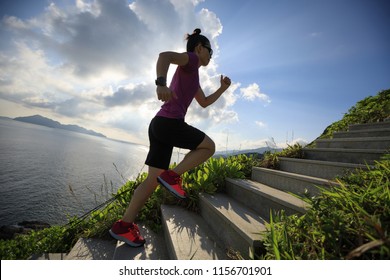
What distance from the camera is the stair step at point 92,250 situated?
2.36m

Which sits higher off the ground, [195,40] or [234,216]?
[195,40]

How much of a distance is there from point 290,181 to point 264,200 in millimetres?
753

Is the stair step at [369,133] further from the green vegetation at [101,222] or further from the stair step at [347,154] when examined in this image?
the green vegetation at [101,222]

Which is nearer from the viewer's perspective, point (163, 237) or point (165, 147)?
point (165, 147)

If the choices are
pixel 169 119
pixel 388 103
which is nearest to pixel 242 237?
pixel 169 119

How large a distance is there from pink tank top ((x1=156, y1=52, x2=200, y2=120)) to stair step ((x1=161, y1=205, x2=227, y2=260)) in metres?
1.23

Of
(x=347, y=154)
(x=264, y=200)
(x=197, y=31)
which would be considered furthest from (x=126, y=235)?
(x=347, y=154)

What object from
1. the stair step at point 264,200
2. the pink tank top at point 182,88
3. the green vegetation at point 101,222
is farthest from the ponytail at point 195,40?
the stair step at point 264,200

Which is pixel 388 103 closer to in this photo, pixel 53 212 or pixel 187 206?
pixel 187 206

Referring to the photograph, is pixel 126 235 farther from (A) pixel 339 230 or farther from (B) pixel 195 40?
(B) pixel 195 40

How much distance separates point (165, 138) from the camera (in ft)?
7.25
